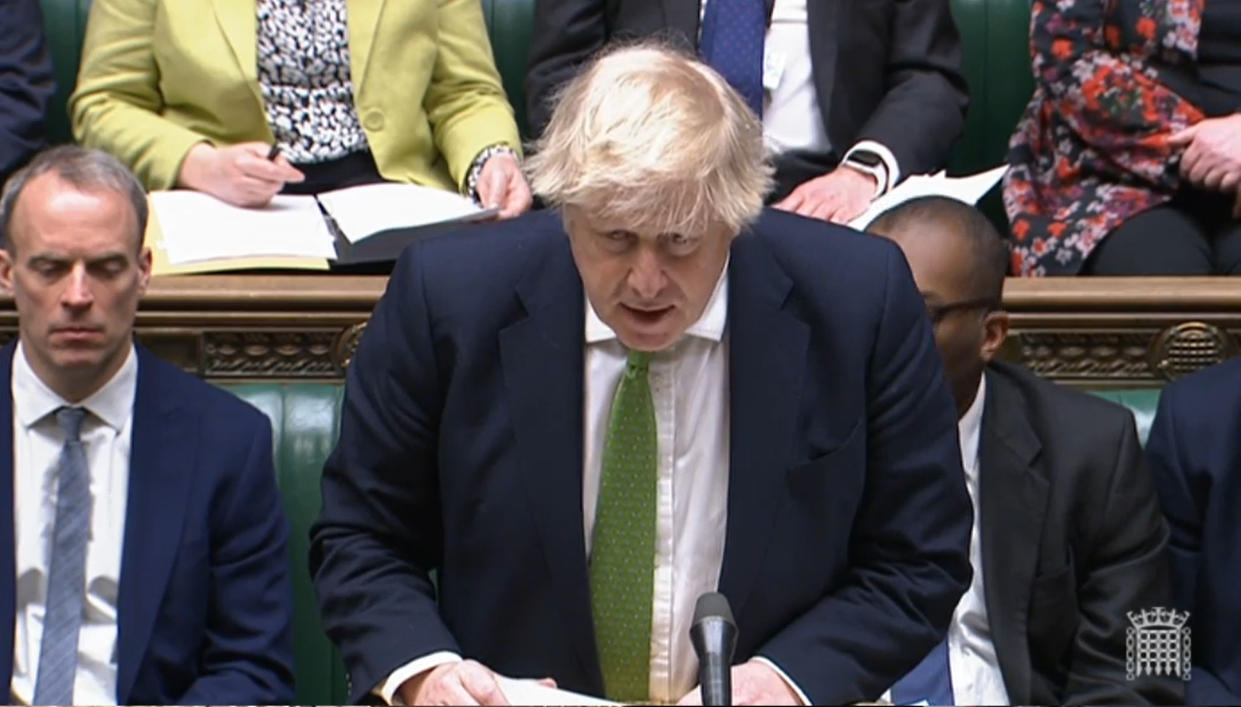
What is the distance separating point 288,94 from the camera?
3.42 meters

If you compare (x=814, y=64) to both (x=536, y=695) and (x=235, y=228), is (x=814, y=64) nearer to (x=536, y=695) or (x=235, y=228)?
(x=235, y=228)

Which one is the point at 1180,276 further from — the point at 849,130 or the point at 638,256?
the point at 638,256

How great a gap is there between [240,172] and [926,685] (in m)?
1.31

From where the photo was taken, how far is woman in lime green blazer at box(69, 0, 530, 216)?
337cm

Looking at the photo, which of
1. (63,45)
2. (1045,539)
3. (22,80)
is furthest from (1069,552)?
(63,45)

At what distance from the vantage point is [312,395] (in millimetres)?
2896

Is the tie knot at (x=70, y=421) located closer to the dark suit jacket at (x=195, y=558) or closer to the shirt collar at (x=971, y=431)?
the dark suit jacket at (x=195, y=558)

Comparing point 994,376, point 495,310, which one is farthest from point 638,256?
point 994,376

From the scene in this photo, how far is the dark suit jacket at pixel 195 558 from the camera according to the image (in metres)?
2.50

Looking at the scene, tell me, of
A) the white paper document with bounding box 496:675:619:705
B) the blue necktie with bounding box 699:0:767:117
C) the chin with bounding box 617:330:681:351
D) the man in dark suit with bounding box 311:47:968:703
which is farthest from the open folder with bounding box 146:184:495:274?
the white paper document with bounding box 496:675:619:705

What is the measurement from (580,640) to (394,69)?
5.31 ft

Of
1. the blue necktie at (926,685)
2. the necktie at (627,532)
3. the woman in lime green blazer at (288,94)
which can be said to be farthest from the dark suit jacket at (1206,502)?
the woman in lime green blazer at (288,94)

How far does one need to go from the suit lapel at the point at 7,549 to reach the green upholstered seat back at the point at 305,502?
1.29 feet

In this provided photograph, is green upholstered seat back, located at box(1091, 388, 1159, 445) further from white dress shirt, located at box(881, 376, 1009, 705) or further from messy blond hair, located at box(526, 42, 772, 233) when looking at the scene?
messy blond hair, located at box(526, 42, 772, 233)
